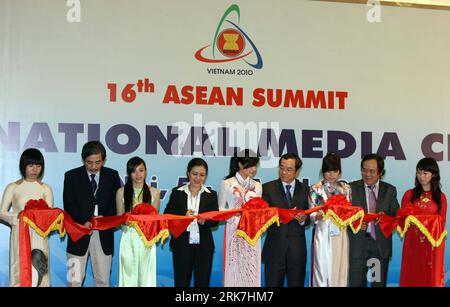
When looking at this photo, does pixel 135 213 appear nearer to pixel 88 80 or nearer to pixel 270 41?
pixel 88 80

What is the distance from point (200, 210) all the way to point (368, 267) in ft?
5.84

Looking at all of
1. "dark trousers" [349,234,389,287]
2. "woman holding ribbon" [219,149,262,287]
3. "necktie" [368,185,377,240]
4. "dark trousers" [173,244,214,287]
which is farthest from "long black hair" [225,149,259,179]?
"dark trousers" [349,234,389,287]

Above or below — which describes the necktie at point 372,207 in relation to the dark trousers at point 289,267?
above

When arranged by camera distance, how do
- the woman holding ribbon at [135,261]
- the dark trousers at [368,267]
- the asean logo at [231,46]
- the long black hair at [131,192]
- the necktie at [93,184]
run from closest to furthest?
the woman holding ribbon at [135,261]
the long black hair at [131,192]
the necktie at [93,184]
the dark trousers at [368,267]
the asean logo at [231,46]

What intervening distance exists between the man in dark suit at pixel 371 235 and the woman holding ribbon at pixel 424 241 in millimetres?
228

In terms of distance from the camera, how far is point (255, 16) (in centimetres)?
783

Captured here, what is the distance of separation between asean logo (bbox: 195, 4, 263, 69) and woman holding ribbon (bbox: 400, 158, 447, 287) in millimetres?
2190

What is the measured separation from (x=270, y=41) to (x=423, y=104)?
1905mm

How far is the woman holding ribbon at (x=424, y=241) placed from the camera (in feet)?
21.1

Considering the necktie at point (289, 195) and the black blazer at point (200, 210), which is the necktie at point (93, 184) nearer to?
the black blazer at point (200, 210)

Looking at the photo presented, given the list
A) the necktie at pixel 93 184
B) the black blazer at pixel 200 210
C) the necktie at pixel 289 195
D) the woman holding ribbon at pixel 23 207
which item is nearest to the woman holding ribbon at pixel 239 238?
the black blazer at pixel 200 210

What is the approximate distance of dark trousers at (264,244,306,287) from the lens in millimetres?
6555

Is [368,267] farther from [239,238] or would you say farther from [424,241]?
[239,238]
